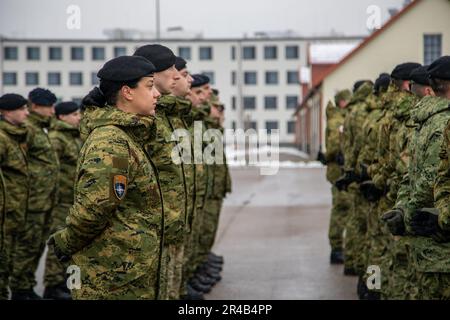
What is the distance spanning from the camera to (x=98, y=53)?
7069 cm

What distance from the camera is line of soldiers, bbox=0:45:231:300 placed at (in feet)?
14.5

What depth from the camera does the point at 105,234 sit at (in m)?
4.46

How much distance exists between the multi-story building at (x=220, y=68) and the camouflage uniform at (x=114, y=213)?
63783mm

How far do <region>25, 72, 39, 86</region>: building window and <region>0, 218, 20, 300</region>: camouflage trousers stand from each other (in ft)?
210

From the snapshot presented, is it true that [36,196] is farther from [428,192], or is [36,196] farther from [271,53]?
[271,53]

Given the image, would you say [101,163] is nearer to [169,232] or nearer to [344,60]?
[169,232]

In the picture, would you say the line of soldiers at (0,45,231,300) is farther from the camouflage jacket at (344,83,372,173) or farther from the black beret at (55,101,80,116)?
the camouflage jacket at (344,83,372,173)

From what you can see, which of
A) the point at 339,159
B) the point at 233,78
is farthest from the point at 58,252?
the point at 233,78

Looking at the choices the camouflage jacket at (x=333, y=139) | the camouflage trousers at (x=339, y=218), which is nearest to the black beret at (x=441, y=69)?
the camouflage trousers at (x=339, y=218)

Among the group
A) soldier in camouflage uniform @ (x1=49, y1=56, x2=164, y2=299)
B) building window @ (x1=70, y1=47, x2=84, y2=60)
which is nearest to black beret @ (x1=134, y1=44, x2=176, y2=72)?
soldier in camouflage uniform @ (x1=49, y1=56, x2=164, y2=299)

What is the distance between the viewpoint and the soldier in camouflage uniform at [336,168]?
1080 cm

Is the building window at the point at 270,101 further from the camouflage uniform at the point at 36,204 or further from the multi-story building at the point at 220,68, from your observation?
the camouflage uniform at the point at 36,204

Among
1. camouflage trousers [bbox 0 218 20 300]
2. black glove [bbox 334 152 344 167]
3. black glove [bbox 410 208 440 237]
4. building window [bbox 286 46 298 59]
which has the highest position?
black glove [bbox 410 208 440 237]
